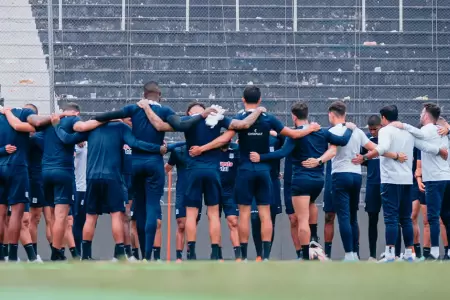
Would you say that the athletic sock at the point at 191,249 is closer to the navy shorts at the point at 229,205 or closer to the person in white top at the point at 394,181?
the navy shorts at the point at 229,205

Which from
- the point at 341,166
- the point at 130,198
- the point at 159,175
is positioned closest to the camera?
the point at 159,175

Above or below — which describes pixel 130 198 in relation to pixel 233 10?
below

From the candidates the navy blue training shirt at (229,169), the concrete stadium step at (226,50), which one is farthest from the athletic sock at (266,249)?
the concrete stadium step at (226,50)

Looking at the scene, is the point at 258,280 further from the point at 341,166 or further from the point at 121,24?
the point at 121,24

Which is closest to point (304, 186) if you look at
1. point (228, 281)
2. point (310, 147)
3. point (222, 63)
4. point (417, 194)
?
point (310, 147)

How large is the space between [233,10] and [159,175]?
881 centimetres

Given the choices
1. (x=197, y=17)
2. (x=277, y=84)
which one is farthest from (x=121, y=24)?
(x=277, y=84)

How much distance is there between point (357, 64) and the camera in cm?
1950

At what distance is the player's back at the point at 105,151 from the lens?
12148 mm

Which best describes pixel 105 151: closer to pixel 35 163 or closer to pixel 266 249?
pixel 35 163

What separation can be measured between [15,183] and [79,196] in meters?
2.07

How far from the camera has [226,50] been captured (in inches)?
774

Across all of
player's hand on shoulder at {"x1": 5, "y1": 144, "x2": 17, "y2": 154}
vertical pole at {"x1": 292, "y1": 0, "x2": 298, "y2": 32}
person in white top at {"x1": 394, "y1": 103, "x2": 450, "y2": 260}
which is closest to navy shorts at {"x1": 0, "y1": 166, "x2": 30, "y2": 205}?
player's hand on shoulder at {"x1": 5, "y1": 144, "x2": 17, "y2": 154}

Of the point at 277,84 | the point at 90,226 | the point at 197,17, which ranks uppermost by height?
the point at 197,17
